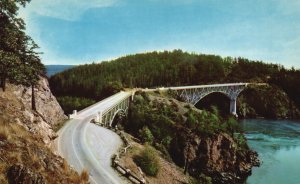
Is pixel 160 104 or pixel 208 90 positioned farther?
pixel 208 90

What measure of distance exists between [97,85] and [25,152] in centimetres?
11925

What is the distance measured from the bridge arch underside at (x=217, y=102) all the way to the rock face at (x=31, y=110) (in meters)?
106

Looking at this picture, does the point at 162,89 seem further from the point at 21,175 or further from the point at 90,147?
the point at 21,175

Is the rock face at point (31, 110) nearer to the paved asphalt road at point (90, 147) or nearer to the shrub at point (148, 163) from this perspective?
the paved asphalt road at point (90, 147)

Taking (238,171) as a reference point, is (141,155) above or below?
above

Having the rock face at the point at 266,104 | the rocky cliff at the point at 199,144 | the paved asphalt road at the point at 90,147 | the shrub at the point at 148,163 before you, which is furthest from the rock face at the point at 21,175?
the rock face at the point at 266,104

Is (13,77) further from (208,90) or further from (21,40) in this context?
(208,90)

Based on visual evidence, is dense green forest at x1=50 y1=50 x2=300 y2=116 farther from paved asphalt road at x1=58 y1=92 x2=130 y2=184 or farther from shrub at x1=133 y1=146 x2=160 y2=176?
shrub at x1=133 y1=146 x2=160 y2=176

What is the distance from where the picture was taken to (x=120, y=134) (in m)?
48.5

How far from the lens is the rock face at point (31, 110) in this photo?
2672 centimetres

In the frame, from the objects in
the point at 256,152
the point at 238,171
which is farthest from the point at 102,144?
the point at 256,152

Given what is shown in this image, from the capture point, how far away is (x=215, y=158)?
63.1 meters

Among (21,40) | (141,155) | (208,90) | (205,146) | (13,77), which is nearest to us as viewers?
(13,77)

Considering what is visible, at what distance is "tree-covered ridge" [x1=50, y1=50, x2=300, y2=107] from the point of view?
14862 centimetres
